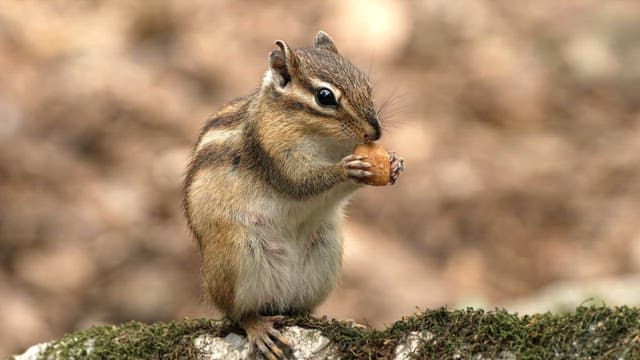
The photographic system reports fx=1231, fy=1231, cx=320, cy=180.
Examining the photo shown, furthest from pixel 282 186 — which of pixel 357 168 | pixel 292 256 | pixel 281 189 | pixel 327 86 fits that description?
pixel 327 86

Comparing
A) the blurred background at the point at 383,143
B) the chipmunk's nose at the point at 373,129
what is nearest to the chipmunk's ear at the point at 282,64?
the chipmunk's nose at the point at 373,129

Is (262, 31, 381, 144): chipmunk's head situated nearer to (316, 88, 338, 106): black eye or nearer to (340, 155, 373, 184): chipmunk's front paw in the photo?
(316, 88, 338, 106): black eye

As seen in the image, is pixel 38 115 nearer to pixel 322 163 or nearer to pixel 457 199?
pixel 457 199

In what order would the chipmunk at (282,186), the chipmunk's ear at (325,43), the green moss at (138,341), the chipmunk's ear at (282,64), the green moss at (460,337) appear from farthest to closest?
1. the chipmunk's ear at (325,43)
2. the chipmunk's ear at (282,64)
3. the chipmunk at (282,186)
4. the green moss at (138,341)
5. the green moss at (460,337)

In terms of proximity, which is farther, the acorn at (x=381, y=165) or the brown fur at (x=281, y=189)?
the brown fur at (x=281, y=189)

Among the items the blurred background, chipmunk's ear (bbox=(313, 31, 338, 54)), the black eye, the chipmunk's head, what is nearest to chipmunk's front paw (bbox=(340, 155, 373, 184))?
the chipmunk's head

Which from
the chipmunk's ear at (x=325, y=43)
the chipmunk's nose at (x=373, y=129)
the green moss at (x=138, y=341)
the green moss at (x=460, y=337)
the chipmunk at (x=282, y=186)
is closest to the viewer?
the green moss at (x=460, y=337)

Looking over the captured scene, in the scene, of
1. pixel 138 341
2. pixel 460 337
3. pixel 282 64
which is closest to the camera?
pixel 460 337

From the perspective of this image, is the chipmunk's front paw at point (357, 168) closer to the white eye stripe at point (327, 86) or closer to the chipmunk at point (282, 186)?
the chipmunk at point (282, 186)

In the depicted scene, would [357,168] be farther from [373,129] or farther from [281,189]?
[281,189]
